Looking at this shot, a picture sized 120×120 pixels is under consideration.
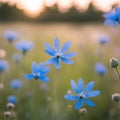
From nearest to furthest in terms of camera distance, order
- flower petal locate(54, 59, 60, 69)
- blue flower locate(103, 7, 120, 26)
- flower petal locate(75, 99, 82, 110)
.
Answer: flower petal locate(75, 99, 82, 110) → flower petal locate(54, 59, 60, 69) → blue flower locate(103, 7, 120, 26)

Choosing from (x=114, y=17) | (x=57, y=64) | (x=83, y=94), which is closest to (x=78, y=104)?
(x=83, y=94)

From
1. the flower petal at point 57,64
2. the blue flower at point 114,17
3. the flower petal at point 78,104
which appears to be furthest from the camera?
the blue flower at point 114,17

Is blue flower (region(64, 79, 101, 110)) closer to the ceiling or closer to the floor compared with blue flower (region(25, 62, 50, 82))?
closer to the floor

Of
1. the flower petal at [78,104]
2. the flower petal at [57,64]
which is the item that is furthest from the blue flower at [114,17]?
the flower petal at [78,104]

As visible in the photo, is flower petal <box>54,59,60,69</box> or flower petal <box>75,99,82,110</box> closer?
flower petal <box>75,99,82,110</box>

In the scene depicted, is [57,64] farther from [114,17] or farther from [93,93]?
[114,17]

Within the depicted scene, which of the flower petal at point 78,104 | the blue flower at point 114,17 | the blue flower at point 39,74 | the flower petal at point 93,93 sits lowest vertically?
the flower petal at point 78,104

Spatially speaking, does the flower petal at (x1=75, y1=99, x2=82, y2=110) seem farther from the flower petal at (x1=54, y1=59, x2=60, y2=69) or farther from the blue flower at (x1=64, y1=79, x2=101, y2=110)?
the flower petal at (x1=54, y1=59, x2=60, y2=69)

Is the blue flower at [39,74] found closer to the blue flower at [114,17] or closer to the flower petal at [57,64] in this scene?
the flower petal at [57,64]

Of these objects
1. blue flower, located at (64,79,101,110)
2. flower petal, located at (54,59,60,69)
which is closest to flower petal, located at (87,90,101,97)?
blue flower, located at (64,79,101,110)

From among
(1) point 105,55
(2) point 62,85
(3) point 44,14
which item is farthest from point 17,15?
(2) point 62,85

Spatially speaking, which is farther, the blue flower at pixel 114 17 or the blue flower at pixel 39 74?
the blue flower at pixel 114 17

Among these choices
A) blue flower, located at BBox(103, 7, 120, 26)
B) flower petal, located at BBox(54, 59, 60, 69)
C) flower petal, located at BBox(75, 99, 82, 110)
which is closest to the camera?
flower petal, located at BBox(75, 99, 82, 110)
